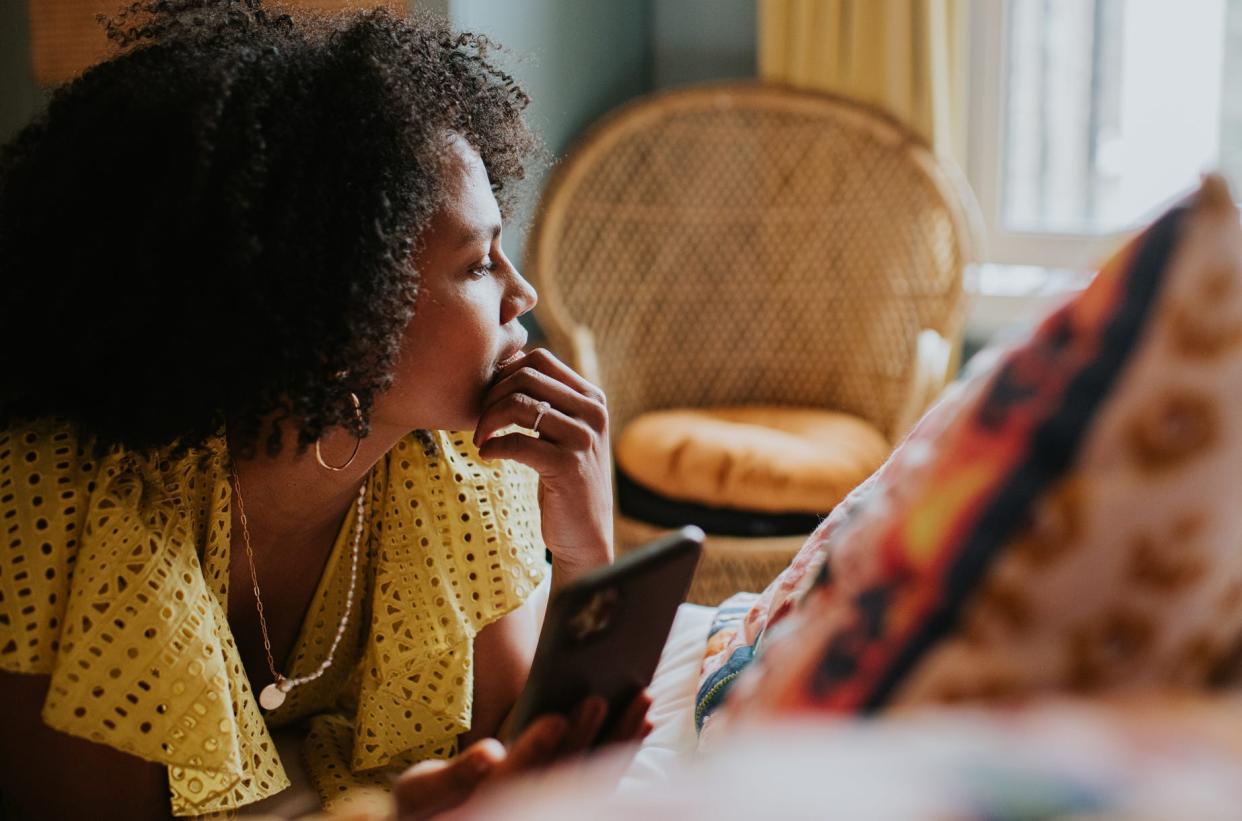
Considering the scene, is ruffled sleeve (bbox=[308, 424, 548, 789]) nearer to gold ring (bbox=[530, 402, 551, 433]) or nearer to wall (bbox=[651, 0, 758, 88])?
gold ring (bbox=[530, 402, 551, 433])

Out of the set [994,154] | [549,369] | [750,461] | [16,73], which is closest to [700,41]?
[994,154]

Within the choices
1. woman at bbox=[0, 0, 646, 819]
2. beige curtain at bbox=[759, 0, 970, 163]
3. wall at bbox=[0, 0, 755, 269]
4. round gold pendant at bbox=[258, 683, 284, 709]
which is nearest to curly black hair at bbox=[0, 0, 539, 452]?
woman at bbox=[0, 0, 646, 819]

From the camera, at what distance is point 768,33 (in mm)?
2738

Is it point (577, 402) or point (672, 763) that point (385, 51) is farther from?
point (672, 763)

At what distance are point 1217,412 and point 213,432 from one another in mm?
785

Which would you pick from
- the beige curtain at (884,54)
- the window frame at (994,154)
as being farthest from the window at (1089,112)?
the beige curtain at (884,54)

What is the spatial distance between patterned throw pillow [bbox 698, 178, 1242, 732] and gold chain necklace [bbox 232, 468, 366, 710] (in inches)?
27.4

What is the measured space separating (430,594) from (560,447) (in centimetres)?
18

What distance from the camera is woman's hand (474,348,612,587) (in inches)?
44.8

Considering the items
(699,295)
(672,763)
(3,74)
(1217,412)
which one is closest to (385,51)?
(672,763)

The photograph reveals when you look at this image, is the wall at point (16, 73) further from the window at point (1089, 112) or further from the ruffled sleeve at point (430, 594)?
the window at point (1089, 112)

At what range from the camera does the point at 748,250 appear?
269cm

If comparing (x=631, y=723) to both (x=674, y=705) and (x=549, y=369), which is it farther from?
(x=549, y=369)

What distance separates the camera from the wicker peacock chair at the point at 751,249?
8.36 ft
